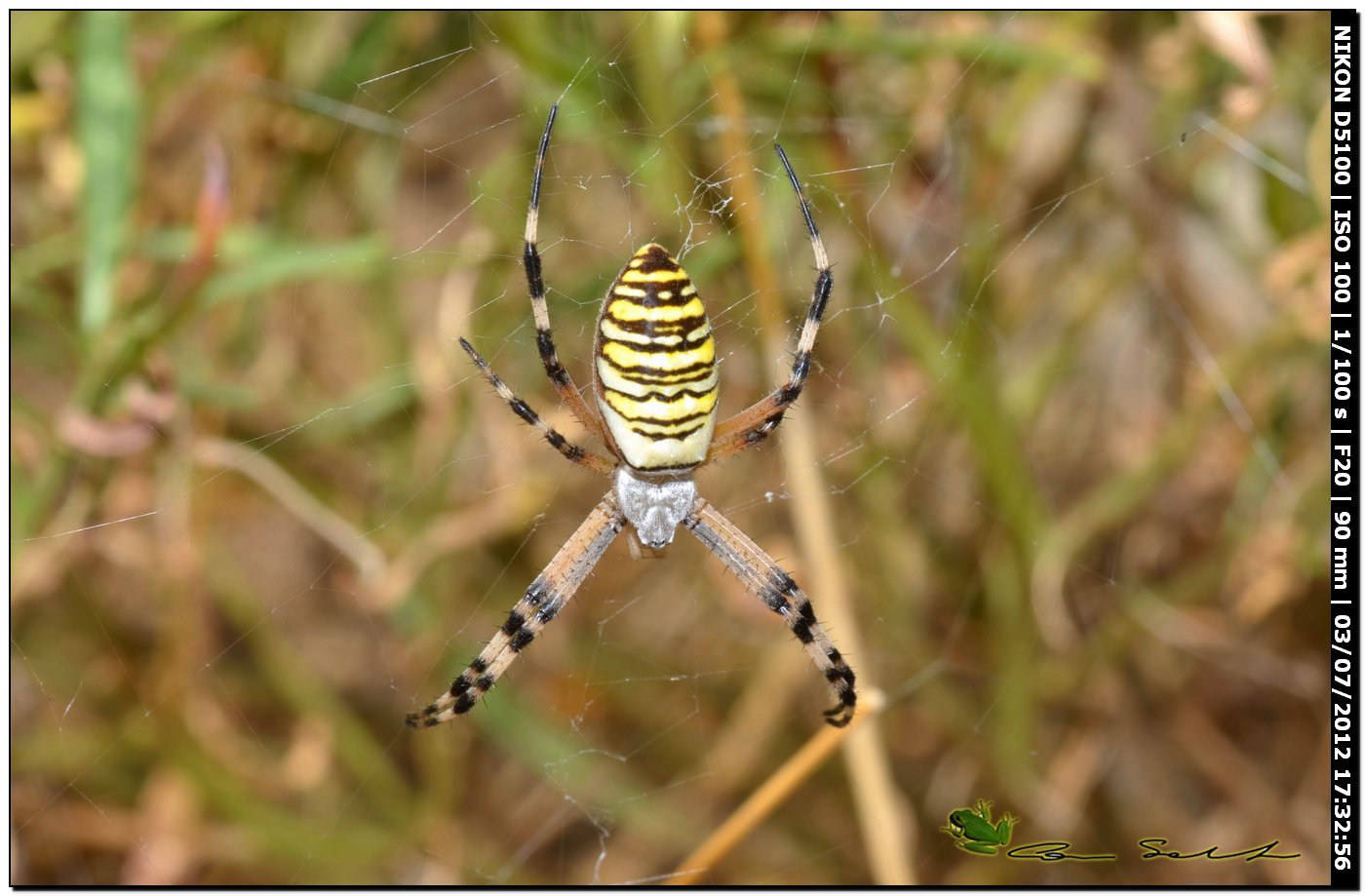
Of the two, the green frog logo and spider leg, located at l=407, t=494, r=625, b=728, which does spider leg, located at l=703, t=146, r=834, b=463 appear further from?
the green frog logo

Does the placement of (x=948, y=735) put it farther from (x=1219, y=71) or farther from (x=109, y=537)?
(x=109, y=537)

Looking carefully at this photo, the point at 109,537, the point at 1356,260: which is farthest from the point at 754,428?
the point at 109,537

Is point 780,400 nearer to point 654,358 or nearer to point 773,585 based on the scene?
point 654,358

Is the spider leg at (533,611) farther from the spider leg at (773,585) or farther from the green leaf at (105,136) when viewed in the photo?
the green leaf at (105,136)

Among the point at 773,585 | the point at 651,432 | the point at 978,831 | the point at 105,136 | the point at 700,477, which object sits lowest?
the point at 978,831

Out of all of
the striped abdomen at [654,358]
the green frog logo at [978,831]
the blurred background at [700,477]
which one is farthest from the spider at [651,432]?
the green frog logo at [978,831]

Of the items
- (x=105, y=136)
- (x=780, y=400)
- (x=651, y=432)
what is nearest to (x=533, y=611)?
(x=651, y=432)

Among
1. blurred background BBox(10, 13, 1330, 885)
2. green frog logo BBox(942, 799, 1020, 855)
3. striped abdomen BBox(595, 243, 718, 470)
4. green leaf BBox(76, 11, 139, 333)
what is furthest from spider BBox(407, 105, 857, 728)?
green leaf BBox(76, 11, 139, 333)
